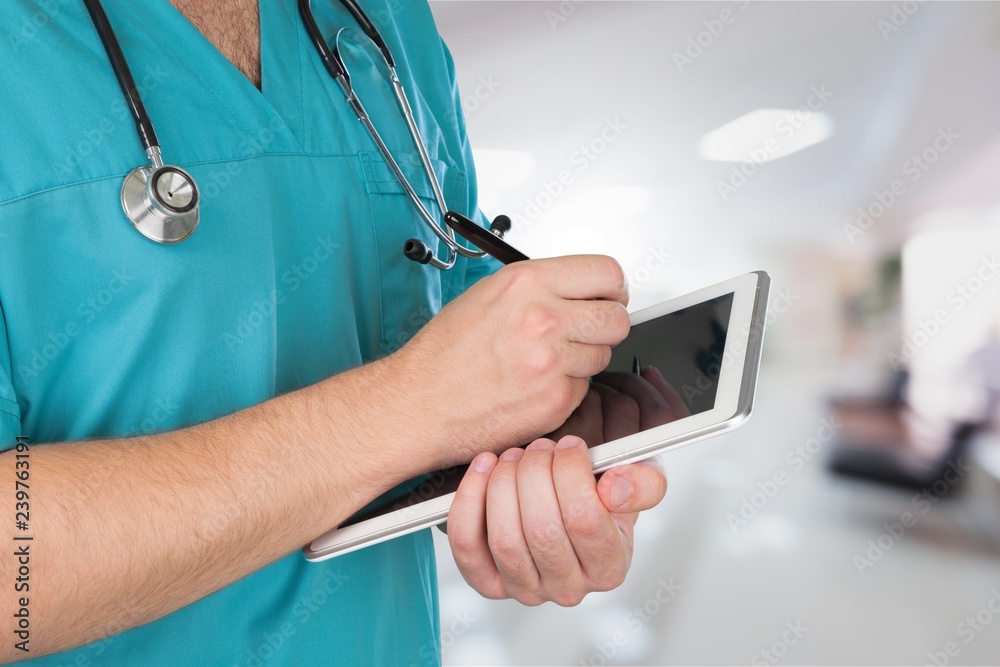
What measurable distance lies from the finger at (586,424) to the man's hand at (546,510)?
0.17 ft

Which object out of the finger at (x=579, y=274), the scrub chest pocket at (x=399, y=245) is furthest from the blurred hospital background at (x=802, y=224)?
the finger at (x=579, y=274)

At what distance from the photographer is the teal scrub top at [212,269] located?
496 millimetres

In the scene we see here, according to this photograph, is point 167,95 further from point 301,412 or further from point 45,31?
point 301,412

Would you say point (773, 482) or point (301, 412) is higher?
point (301, 412)

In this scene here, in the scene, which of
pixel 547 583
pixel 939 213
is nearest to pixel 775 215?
pixel 939 213

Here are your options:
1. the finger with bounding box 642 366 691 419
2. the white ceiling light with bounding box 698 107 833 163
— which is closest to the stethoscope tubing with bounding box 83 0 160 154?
the finger with bounding box 642 366 691 419

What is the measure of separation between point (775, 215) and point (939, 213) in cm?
60

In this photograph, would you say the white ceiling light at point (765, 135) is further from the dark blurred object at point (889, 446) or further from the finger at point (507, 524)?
the finger at point (507, 524)

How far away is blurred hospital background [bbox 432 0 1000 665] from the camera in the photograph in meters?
2.61

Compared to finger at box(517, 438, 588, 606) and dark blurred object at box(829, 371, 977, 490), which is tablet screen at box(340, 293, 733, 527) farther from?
dark blurred object at box(829, 371, 977, 490)

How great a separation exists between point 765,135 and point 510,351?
2527 millimetres

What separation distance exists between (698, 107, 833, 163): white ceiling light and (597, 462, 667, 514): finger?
7.90 feet

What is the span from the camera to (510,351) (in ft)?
1.81

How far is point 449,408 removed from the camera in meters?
0.55
